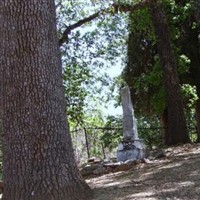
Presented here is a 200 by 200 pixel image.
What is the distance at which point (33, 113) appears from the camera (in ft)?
16.9

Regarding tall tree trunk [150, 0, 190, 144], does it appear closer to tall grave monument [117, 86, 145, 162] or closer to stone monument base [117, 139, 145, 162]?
tall grave monument [117, 86, 145, 162]

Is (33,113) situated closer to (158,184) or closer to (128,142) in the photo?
(158,184)

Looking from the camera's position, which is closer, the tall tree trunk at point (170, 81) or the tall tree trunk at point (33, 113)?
the tall tree trunk at point (33, 113)

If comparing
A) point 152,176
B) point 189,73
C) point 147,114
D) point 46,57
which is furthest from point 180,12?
point 46,57

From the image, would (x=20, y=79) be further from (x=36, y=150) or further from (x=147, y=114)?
(x=147, y=114)

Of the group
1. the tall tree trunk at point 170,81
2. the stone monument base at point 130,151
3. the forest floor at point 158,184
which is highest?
the tall tree trunk at point 170,81

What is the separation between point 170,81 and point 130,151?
3.62m

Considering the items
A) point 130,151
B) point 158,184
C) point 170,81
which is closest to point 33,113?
point 158,184

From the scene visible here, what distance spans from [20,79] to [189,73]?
45.4 feet

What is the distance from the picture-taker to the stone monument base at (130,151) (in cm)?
1026

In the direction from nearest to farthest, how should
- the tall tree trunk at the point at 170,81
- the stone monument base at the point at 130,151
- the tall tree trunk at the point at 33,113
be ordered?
the tall tree trunk at the point at 33,113 < the stone monument base at the point at 130,151 < the tall tree trunk at the point at 170,81

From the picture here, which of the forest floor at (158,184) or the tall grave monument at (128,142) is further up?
the tall grave monument at (128,142)

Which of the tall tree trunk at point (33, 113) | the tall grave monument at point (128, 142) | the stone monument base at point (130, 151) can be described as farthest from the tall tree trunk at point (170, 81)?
the tall tree trunk at point (33, 113)

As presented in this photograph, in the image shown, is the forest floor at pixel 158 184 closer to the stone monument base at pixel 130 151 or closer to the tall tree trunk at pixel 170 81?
the stone monument base at pixel 130 151
